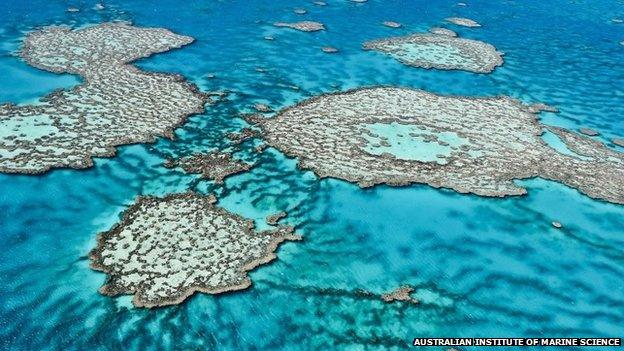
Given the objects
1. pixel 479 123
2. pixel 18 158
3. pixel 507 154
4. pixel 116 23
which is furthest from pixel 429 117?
pixel 116 23

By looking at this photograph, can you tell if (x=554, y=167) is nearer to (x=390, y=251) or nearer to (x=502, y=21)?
(x=390, y=251)

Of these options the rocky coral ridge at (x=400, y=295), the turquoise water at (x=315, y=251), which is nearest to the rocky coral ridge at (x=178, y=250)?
the turquoise water at (x=315, y=251)

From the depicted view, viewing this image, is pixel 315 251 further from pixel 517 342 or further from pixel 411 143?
pixel 411 143

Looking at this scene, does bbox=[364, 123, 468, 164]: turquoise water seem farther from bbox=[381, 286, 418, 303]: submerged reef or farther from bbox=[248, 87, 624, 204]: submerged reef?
bbox=[381, 286, 418, 303]: submerged reef

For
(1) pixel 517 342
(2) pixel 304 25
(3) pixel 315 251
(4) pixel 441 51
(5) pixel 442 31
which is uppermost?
(2) pixel 304 25

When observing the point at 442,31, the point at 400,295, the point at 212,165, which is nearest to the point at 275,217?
the point at 212,165
